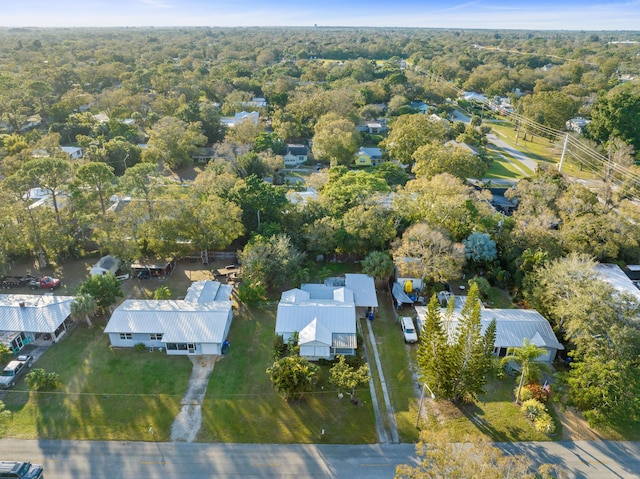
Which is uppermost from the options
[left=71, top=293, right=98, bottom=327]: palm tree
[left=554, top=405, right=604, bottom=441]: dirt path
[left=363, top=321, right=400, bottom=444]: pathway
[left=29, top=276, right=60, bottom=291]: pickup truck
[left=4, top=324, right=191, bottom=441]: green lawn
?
[left=71, top=293, right=98, bottom=327]: palm tree

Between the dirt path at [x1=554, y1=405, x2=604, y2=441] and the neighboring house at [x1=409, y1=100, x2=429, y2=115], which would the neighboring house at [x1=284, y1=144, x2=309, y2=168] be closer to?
the neighboring house at [x1=409, y1=100, x2=429, y2=115]

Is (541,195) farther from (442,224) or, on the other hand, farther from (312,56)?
(312,56)

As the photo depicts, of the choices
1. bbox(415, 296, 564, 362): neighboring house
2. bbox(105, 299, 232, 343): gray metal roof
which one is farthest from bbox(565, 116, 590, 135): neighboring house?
bbox(105, 299, 232, 343): gray metal roof

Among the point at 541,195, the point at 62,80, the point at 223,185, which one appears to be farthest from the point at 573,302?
the point at 62,80

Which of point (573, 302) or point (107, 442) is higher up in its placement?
point (573, 302)

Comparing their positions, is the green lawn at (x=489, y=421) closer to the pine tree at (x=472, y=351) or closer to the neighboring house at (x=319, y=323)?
the pine tree at (x=472, y=351)
